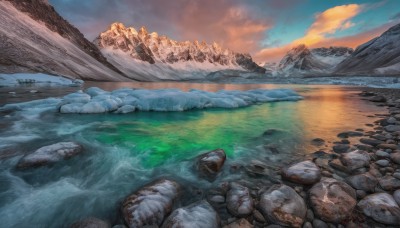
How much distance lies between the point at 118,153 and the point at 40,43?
76843mm

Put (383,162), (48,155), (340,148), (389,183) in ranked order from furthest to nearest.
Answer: (340,148) → (48,155) → (383,162) → (389,183)

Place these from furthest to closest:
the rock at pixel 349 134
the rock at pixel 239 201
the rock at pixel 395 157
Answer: the rock at pixel 349 134 < the rock at pixel 395 157 < the rock at pixel 239 201

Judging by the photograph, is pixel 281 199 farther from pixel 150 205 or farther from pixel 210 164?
pixel 150 205

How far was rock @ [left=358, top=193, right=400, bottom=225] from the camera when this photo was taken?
9.24 ft

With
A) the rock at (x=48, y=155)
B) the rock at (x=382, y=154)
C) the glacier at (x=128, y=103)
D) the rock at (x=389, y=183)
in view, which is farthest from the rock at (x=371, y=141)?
the glacier at (x=128, y=103)

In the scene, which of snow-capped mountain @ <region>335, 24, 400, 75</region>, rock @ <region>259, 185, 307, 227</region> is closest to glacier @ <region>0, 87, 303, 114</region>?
rock @ <region>259, 185, 307, 227</region>

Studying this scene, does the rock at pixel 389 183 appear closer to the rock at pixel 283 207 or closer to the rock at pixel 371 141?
the rock at pixel 283 207

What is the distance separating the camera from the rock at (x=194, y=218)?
2750mm

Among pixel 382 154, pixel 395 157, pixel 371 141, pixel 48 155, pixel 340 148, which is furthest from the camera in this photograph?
pixel 371 141

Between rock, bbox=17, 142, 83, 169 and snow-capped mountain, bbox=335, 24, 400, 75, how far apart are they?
119 m

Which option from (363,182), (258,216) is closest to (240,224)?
(258,216)

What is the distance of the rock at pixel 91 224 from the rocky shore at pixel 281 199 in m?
0.01

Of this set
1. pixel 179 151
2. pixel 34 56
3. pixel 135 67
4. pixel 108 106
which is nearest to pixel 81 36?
pixel 135 67

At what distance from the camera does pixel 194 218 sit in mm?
2873
